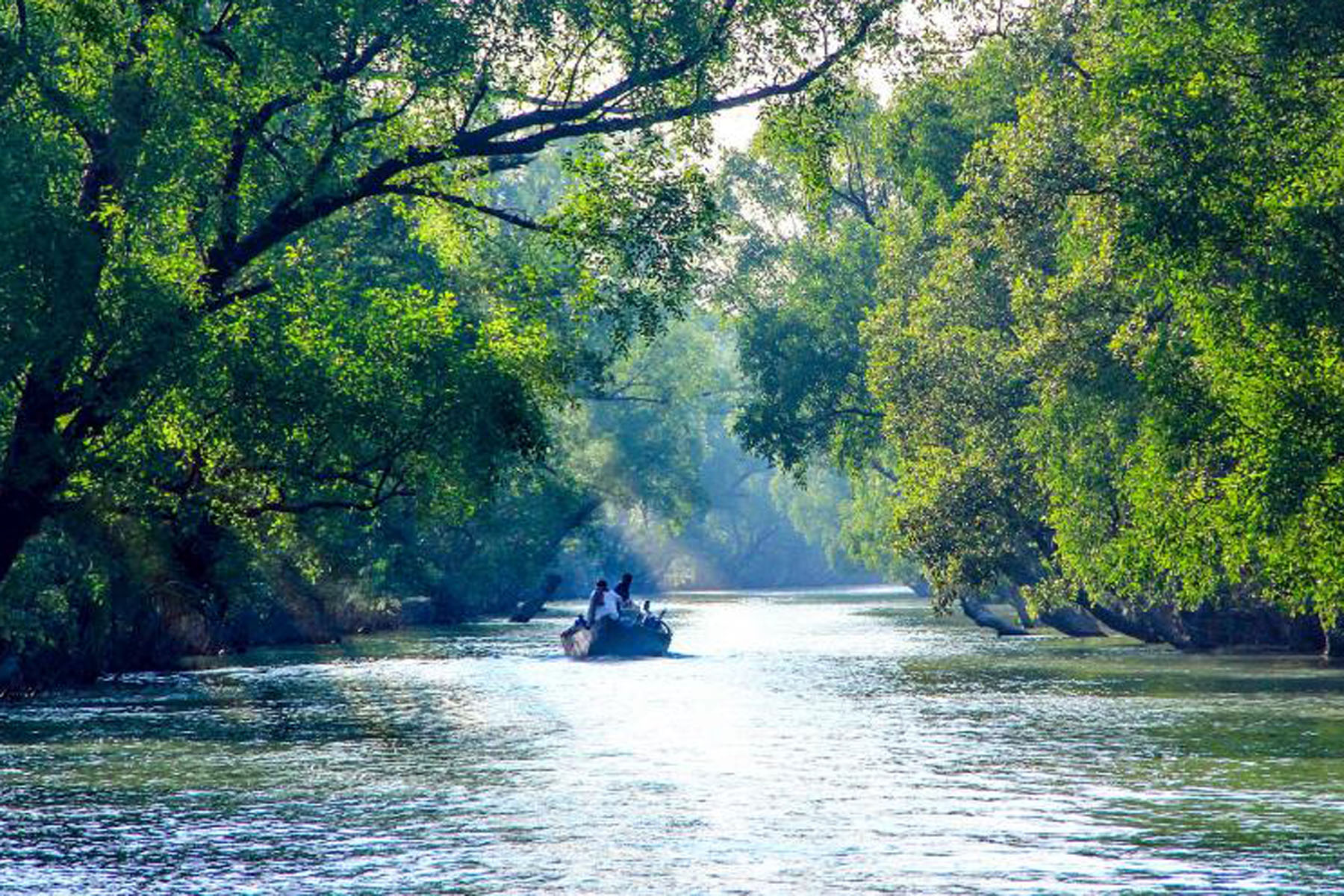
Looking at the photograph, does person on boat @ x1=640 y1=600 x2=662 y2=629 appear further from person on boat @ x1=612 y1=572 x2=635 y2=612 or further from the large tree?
the large tree

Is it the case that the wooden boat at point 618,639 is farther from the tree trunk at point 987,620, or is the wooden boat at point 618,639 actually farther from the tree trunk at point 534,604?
the tree trunk at point 534,604

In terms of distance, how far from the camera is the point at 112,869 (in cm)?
1741

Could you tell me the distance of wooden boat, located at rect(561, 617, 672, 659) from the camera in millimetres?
50125

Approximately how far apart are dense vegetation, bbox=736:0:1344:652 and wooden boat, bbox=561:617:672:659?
24.0 ft

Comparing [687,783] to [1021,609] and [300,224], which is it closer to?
[300,224]

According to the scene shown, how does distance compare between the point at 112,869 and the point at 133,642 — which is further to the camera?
the point at 133,642

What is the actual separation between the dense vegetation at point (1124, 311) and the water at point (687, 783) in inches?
148

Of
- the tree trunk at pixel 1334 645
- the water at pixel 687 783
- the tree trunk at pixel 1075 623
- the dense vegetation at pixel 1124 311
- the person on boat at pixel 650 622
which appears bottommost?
the water at pixel 687 783

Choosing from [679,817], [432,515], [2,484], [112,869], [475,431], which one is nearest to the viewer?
[112,869]

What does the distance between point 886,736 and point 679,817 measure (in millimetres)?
9142

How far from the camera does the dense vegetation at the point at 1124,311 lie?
103 ft

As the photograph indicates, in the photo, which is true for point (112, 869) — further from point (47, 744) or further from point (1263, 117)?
point (1263, 117)

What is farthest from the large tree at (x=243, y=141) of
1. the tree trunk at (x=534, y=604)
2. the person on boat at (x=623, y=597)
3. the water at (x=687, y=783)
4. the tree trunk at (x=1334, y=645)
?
the tree trunk at (x=534, y=604)

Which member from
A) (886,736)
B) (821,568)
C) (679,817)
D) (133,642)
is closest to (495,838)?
(679,817)
